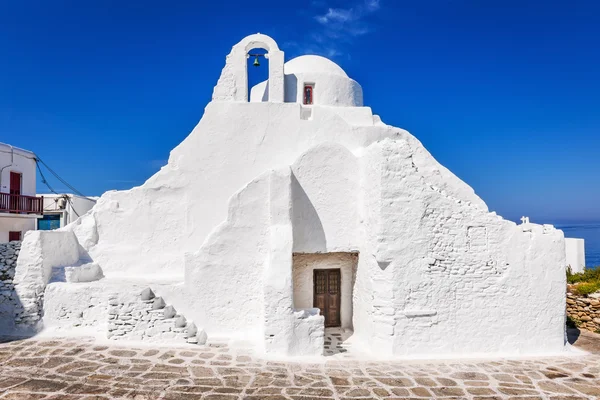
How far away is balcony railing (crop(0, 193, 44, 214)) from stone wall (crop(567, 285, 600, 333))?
20.9 metres

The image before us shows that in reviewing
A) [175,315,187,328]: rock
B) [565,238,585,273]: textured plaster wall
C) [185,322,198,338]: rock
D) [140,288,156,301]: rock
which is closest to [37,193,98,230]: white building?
[140,288,156,301]: rock

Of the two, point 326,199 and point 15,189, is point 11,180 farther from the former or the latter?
point 326,199

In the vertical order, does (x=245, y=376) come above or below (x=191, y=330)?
below

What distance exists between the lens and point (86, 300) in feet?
33.0

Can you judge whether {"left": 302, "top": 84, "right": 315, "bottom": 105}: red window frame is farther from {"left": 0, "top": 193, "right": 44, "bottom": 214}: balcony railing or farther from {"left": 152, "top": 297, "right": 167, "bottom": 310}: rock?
{"left": 0, "top": 193, "right": 44, "bottom": 214}: balcony railing

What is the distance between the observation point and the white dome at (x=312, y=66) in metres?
14.1

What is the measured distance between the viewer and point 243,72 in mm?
12555

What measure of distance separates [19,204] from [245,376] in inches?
572

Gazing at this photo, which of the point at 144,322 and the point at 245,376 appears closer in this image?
the point at 245,376

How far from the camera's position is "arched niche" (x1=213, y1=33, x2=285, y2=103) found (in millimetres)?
12523

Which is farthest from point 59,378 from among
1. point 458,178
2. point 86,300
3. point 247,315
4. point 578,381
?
point 458,178

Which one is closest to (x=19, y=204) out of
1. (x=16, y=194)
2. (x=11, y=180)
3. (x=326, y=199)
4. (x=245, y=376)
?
(x=16, y=194)

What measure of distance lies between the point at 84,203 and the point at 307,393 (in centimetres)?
2096

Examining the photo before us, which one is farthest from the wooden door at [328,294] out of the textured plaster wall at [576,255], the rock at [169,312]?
the textured plaster wall at [576,255]
